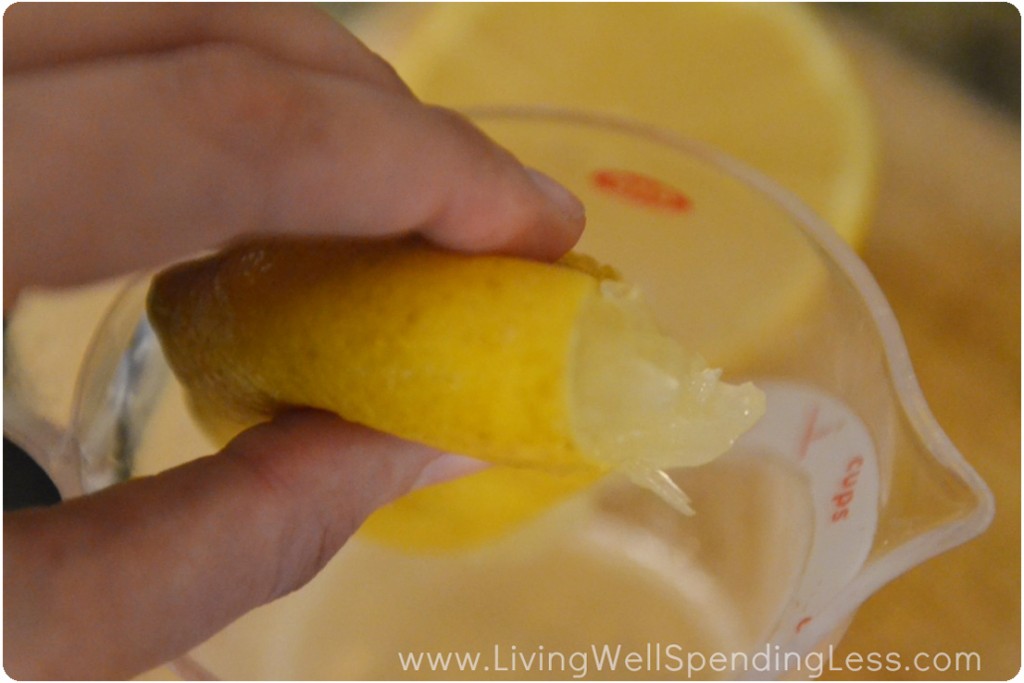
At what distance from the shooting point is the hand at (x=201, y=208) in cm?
29

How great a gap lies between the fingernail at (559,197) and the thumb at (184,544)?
138 millimetres

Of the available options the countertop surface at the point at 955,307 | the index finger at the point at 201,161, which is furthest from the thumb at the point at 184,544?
the countertop surface at the point at 955,307

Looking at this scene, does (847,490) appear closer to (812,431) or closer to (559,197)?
(812,431)

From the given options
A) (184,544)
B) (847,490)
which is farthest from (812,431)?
(184,544)

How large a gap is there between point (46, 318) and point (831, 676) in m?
0.59

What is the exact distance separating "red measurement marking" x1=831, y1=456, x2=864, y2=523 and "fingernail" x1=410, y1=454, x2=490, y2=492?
0.19 m

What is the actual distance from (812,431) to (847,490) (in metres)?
0.05

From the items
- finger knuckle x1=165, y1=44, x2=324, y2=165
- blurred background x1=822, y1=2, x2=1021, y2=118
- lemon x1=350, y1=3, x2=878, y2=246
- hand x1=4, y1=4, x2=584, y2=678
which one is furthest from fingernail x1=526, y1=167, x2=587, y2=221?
blurred background x1=822, y1=2, x2=1021, y2=118

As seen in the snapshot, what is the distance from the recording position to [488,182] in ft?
1.29

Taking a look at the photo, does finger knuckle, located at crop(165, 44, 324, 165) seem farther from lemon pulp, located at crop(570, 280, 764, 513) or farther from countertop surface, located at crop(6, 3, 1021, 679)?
countertop surface, located at crop(6, 3, 1021, 679)

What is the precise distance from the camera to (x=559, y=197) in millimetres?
459

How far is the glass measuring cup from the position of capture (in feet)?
1.57

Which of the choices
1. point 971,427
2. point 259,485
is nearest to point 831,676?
point 971,427

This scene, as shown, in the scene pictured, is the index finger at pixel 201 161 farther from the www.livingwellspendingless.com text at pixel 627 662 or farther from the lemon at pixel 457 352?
the www.livingwellspendingless.com text at pixel 627 662
